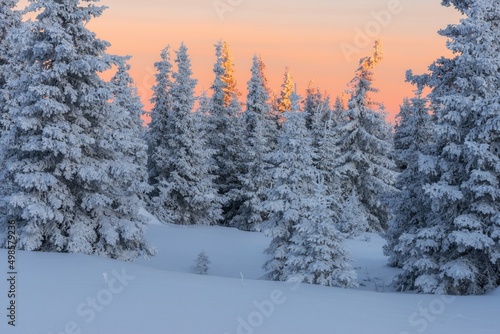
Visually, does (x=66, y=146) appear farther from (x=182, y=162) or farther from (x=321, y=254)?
(x=182, y=162)

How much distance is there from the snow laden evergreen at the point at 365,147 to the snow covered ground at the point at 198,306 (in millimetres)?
22970

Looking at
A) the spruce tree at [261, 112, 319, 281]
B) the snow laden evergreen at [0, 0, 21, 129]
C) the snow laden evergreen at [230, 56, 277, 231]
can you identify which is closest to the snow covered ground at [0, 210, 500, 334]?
the spruce tree at [261, 112, 319, 281]

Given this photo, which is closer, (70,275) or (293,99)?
(70,275)

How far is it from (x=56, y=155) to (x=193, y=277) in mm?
6490

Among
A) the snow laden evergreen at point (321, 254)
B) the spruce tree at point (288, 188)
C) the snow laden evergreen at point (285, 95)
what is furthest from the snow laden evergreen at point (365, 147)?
the snow laden evergreen at point (321, 254)

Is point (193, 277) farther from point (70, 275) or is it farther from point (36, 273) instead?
point (36, 273)

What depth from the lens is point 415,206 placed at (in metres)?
16.2

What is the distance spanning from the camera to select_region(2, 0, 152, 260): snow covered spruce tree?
1493 centimetres

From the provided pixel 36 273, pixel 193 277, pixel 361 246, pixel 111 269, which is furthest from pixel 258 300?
pixel 361 246

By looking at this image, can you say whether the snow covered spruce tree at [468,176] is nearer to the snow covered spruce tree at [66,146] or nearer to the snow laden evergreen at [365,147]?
the snow covered spruce tree at [66,146]

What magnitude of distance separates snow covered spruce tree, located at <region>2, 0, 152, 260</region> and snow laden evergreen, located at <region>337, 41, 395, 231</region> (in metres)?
22.2

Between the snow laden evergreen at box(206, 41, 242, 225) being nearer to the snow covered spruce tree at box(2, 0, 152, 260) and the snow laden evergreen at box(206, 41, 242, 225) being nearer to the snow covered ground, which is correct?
the snow covered spruce tree at box(2, 0, 152, 260)

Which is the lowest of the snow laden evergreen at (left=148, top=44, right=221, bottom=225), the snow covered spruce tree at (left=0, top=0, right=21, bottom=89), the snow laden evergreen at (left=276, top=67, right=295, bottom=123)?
the snow laden evergreen at (left=148, top=44, right=221, bottom=225)

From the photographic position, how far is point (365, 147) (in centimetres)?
3575
